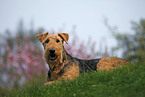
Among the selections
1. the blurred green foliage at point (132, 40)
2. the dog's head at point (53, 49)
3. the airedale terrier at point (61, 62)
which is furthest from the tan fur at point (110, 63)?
the blurred green foliage at point (132, 40)

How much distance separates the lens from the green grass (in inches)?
141

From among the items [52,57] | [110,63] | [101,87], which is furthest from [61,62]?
[110,63]

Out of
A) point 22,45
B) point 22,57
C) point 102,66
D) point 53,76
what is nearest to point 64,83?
point 53,76

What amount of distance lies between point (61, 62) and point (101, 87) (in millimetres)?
1768

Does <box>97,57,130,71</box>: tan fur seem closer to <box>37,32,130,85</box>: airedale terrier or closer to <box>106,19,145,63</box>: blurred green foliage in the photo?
<box>37,32,130,85</box>: airedale terrier

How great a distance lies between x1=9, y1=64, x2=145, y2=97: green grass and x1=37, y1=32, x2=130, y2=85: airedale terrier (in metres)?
0.49

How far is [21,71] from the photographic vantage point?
15414 mm

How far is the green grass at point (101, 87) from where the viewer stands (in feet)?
11.8

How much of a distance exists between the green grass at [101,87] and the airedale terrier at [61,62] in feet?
1.62

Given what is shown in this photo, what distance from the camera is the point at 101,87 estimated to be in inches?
160

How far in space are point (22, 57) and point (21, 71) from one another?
138cm

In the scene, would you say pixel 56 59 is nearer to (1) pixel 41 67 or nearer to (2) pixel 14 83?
(1) pixel 41 67

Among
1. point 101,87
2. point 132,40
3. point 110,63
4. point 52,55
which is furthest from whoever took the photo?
point 132,40

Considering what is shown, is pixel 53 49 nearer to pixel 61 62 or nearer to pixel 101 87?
pixel 61 62
